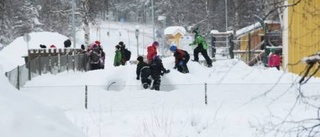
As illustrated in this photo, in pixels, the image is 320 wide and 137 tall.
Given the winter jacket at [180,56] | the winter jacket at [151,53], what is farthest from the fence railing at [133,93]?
the winter jacket at [180,56]

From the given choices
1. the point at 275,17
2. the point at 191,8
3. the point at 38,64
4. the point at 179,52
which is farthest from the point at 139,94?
the point at 191,8

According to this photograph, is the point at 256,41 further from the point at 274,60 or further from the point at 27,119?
the point at 27,119

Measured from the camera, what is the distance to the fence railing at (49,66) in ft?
56.8

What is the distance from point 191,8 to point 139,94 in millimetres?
47709

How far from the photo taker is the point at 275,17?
482 centimetres

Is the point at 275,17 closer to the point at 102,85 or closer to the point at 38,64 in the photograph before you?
the point at 102,85

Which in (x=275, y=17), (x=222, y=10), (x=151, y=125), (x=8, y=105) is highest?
(x=222, y=10)

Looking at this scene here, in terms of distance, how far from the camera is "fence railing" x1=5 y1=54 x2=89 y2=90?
17311mm

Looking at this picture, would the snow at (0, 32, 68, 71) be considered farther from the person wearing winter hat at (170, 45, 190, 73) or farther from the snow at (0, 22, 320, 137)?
the person wearing winter hat at (170, 45, 190, 73)

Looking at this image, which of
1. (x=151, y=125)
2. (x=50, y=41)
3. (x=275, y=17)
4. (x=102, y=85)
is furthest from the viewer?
(x=50, y=41)

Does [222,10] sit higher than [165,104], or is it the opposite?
[222,10]

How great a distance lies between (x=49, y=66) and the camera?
20.8m

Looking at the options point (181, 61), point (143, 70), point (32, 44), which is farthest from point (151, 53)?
point (32, 44)

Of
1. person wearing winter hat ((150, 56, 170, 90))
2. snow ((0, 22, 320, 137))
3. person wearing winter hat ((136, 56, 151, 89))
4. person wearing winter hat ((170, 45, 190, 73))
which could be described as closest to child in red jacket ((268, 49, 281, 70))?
snow ((0, 22, 320, 137))
